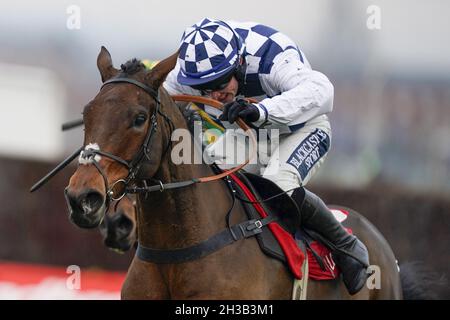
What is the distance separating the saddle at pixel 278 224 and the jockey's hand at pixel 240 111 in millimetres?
455

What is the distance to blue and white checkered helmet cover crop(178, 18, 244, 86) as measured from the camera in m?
4.92

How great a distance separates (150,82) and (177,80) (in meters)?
0.70

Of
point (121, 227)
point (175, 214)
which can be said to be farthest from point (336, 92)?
point (175, 214)

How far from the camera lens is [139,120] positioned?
14.2 ft

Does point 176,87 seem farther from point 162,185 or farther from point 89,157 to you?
point 89,157

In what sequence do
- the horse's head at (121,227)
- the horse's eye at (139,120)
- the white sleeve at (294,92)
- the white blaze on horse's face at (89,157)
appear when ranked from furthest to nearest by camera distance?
the horse's head at (121,227)
the white sleeve at (294,92)
the horse's eye at (139,120)
the white blaze on horse's face at (89,157)

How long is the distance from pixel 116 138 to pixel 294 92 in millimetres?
1165

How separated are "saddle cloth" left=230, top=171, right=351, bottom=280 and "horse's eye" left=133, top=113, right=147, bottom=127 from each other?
0.87m

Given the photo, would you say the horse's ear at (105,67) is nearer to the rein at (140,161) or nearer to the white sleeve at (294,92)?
the rein at (140,161)

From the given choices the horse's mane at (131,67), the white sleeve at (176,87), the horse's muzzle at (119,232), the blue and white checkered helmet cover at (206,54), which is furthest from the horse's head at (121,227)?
the horse's mane at (131,67)

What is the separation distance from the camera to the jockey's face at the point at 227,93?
201 inches

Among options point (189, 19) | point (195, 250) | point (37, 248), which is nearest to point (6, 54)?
point (189, 19)

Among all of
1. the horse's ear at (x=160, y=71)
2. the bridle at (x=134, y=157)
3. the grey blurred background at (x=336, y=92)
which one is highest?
the horse's ear at (x=160, y=71)

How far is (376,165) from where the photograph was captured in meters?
12.4
